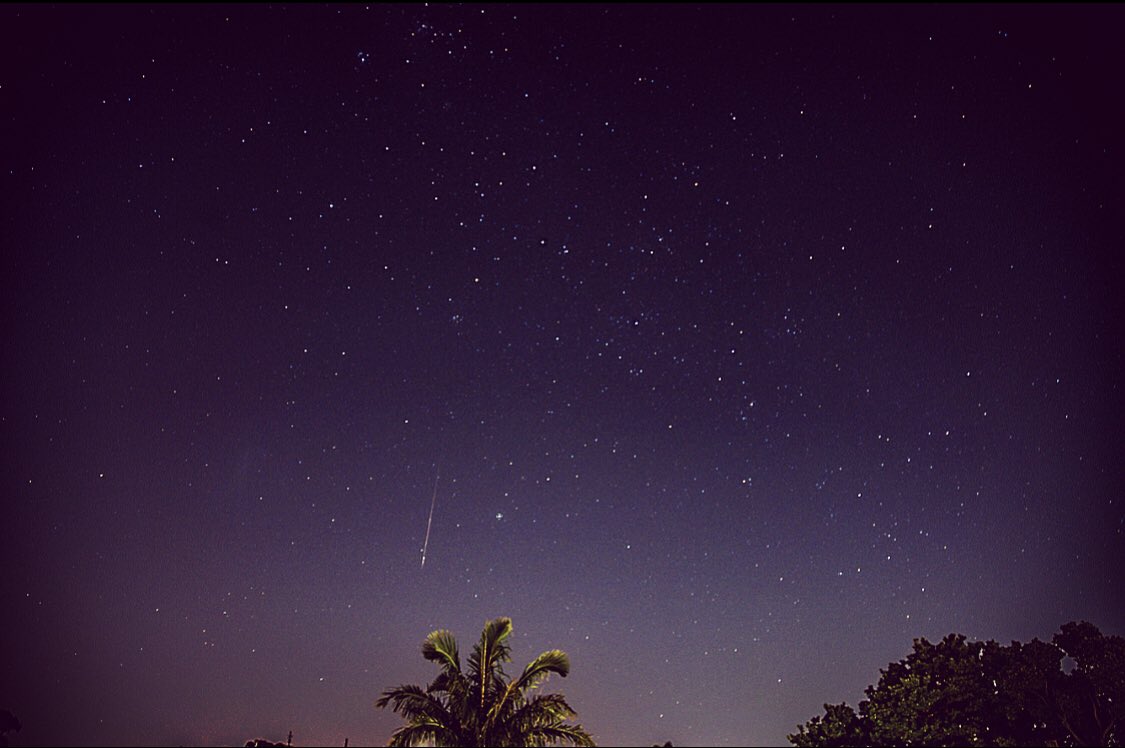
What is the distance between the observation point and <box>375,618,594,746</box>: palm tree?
16.1m

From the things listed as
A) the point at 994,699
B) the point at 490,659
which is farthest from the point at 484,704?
the point at 994,699

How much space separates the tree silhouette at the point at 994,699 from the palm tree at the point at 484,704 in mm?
17633

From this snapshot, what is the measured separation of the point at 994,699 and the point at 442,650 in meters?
22.0

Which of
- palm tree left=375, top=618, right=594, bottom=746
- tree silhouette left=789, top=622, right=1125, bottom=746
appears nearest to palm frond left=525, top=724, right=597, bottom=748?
palm tree left=375, top=618, right=594, bottom=746

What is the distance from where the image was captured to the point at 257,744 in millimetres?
106875

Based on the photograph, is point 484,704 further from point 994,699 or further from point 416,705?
point 994,699

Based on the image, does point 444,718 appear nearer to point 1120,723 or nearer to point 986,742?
point 986,742

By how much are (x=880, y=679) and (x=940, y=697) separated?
126 inches

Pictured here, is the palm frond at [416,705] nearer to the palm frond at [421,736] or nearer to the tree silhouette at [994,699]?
the palm frond at [421,736]

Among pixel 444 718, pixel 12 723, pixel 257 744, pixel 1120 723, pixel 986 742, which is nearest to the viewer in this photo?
pixel 444 718

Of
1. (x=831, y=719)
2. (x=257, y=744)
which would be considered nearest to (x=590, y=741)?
(x=831, y=719)

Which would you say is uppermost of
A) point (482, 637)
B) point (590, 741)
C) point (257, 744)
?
point (482, 637)

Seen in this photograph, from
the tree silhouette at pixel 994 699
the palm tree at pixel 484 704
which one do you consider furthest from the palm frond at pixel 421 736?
the tree silhouette at pixel 994 699

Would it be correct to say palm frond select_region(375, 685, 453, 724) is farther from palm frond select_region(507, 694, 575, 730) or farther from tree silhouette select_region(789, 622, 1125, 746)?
tree silhouette select_region(789, 622, 1125, 746)
